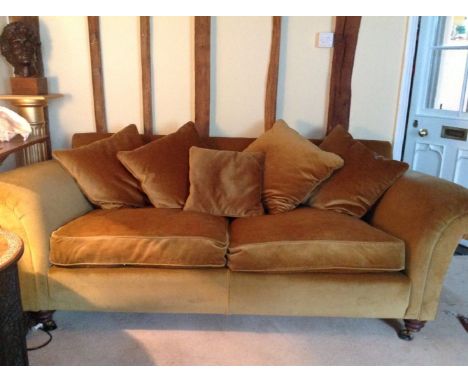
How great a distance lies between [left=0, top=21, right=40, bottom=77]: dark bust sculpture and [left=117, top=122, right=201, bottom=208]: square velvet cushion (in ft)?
2.74

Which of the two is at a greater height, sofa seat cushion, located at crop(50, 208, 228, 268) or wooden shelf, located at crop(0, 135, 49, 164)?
wooden shelf, located at crop(0, 135, 49, 164)

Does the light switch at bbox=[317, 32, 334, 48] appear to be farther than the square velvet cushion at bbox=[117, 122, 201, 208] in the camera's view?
Yes

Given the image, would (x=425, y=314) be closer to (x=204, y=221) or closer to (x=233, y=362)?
(x=233, y=362)

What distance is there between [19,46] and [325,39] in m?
1.83

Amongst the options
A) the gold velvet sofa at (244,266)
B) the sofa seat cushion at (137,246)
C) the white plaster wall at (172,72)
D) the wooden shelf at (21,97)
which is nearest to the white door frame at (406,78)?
the gold velvet sofa at (244,266)

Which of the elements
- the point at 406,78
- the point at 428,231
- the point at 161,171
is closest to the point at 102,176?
the point at 161,171

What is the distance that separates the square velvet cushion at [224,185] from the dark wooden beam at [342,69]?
809mm

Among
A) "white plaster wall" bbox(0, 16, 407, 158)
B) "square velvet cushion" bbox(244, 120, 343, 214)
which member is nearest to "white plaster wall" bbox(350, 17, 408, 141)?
"white plaster wall" bbox(0, 16, 407, 158)

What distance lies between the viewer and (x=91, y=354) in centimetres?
163

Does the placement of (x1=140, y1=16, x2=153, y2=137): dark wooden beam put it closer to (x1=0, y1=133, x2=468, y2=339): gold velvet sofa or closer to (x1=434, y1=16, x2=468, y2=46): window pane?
(x1=0, y1=133, x2=468, y2=339): gold velvet sofa

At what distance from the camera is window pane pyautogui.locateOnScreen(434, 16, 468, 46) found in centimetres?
257

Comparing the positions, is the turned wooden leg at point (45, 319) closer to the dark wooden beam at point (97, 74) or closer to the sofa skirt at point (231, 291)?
the sofa skirt at point (231, 291)
